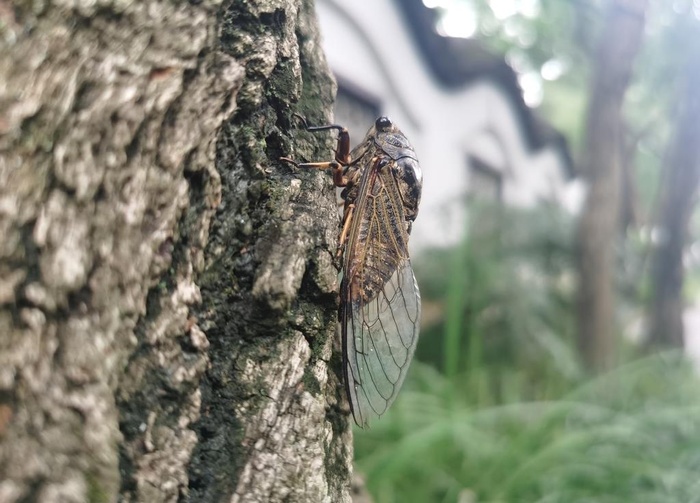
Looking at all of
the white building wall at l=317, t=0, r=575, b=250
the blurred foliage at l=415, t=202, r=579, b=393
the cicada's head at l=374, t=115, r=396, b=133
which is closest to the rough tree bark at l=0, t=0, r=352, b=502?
the cicada's head at l=374, t=115, r=396, b=133

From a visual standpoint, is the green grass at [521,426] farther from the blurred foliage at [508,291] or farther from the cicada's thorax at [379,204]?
the cicada's thorax at [379,204]

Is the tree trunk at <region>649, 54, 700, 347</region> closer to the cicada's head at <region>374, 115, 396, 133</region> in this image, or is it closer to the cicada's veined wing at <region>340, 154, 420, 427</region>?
the cicada's head at <region>374, 115, 396, 133</region>

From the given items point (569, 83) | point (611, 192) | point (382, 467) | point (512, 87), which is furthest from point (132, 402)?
point (569, 83)

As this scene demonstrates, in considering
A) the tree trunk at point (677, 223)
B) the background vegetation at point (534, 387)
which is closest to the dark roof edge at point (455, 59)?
the background vegetation at point (534, 387)

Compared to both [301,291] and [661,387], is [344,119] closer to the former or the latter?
[661,387]

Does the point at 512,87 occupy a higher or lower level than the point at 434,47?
higher
